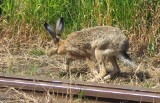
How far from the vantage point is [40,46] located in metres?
8.12

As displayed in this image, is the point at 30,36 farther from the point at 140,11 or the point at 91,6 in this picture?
the point at 140,11

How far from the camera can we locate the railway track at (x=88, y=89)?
550 centimetres

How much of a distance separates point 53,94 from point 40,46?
2513 millimetres

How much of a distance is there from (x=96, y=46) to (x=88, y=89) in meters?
1.16

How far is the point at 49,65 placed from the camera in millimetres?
7281

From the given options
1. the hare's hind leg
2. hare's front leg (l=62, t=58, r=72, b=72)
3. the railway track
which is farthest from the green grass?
the railway track

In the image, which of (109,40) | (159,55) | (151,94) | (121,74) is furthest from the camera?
(159,55)

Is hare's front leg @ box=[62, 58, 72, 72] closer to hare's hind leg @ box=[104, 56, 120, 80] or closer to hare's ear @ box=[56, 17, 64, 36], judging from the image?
hare's ear @ box=[56, 17, 64, 36]

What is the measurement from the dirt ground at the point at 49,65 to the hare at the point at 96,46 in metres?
0.18

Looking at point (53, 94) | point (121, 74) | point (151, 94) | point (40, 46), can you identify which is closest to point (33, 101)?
point (53, 94)

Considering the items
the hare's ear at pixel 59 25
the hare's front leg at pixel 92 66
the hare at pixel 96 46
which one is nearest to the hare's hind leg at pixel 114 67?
the hare at pixel 96 46

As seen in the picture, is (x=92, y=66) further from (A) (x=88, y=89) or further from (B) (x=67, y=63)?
(A) (x=88, y=89)

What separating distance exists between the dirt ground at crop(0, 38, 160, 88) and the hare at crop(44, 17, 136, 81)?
0.18m

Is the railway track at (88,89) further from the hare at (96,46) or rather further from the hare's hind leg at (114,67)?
the hare's hind leg at (114,67)
